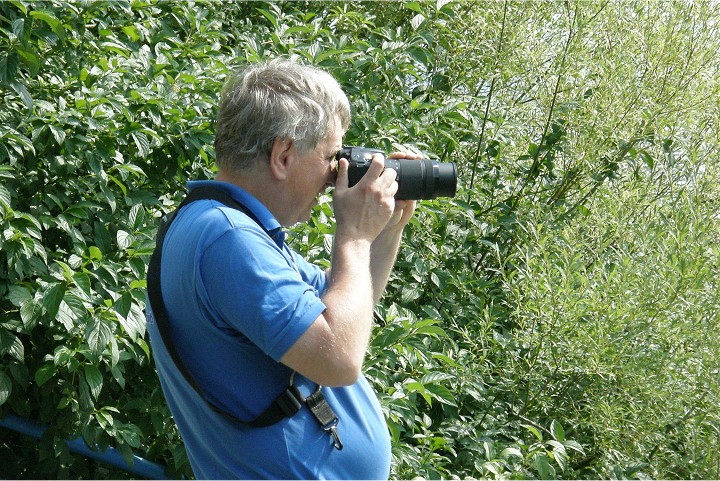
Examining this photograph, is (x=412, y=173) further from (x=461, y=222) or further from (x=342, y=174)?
(x=461, y=222)

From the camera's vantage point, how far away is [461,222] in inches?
145

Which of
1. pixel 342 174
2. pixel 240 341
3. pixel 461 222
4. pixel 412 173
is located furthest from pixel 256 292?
pixel 461 222

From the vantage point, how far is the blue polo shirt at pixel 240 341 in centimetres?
150

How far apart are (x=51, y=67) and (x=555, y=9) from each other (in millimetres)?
2033

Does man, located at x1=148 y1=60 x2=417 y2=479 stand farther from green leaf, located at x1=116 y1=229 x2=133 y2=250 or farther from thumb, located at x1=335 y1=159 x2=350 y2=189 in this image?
green leaf, located at x1=116 y1=229 x2=133 y2=250

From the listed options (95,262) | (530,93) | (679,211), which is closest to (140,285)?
(95,262)

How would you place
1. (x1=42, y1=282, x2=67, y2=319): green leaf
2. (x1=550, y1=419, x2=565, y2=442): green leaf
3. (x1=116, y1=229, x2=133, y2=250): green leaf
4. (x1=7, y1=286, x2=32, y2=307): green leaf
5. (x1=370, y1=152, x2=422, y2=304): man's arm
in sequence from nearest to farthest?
(x1=370, y1=152, x2=422, y2=304): man's arm < (x1=42, y1=282, x2=67, y2=319): green leaf < (x1=7, y1=286, x2=32, y2=307): green leaf < (x1=116, y1=229, x2=133, y2=250): green leaf < (x1=550, y1=419, x2=565, y2=442): green leaf

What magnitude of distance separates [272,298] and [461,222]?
2.28 m

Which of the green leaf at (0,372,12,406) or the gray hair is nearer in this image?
the gray hair

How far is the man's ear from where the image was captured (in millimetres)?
1720

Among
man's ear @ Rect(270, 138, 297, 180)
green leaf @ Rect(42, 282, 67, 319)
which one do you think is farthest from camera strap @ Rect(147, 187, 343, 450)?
green leaf @ Rect(42, 282, 67, 319)

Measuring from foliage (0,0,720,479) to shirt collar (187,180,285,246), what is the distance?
0.92 m

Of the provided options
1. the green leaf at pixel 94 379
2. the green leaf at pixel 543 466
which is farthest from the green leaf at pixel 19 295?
the green leaf at pixel 543 466

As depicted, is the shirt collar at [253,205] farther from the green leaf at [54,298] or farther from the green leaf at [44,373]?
the green leaf at [44,373]
